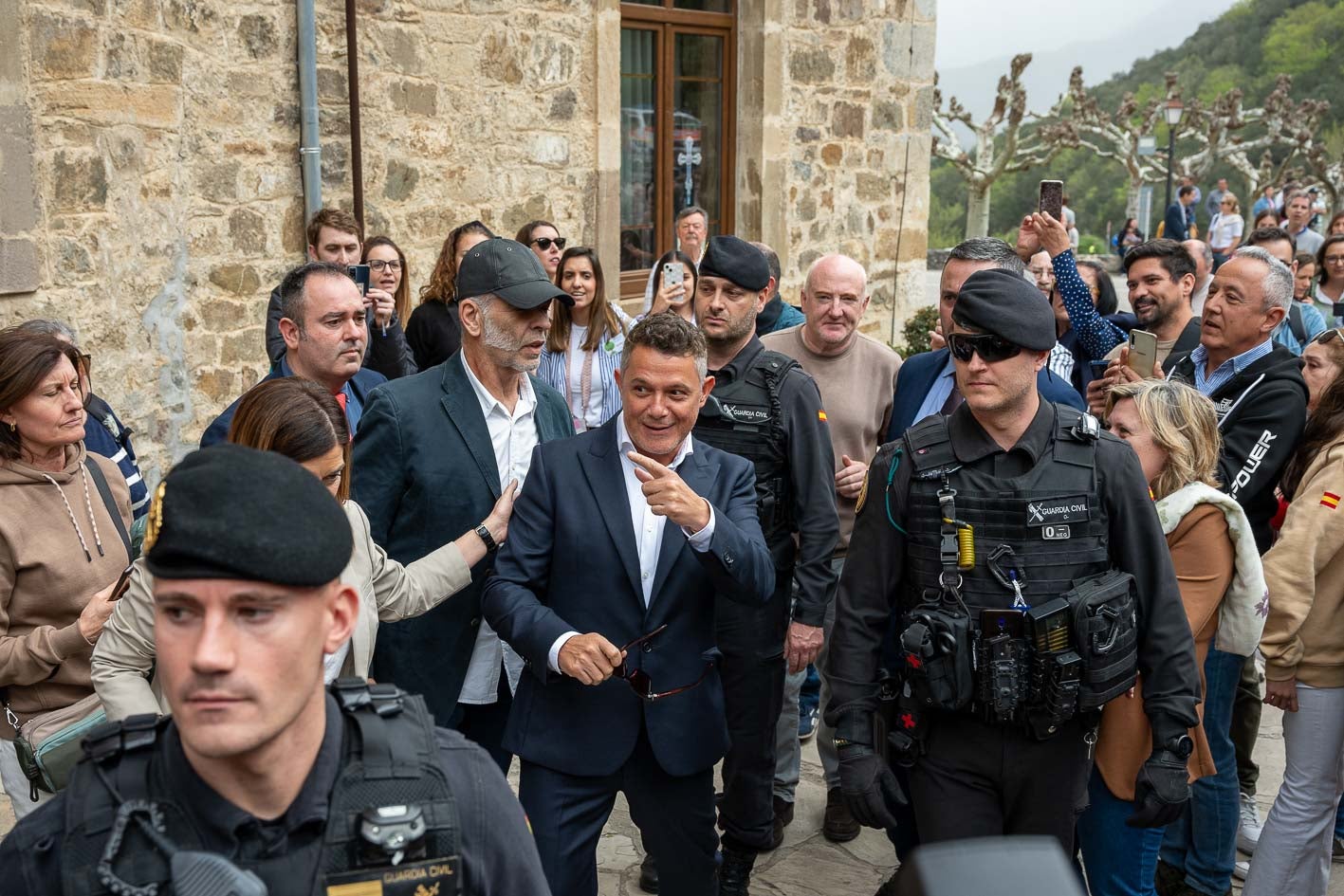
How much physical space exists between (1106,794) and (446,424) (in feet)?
7.03

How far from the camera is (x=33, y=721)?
3.19 m

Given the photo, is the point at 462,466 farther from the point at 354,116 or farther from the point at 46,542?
the point at 354,116

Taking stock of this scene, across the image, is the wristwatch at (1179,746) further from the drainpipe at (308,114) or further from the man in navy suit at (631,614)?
the drainpipe at (308,114)

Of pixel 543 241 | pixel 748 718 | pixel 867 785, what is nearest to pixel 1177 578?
pixel 867 785

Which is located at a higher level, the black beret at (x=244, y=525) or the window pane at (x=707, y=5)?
the window pane at (x=707, y=5)

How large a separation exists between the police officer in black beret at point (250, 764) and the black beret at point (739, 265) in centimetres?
321

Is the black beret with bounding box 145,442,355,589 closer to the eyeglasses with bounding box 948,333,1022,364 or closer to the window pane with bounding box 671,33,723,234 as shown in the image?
the eyeglasses with bounding box 948,333,1022,364

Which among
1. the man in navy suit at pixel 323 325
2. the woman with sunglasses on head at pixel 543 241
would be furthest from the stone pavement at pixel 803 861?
the woman with sunglasses on head at pixel 543 241

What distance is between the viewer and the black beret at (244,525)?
5.64 feet

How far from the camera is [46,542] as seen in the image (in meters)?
3.41

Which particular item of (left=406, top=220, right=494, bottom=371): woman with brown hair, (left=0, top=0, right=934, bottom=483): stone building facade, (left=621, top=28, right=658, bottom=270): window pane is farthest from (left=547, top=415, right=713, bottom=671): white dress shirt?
(left=621, top=28, right=658, bottom=270): window pane

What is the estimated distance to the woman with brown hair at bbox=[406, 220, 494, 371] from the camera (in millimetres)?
6520

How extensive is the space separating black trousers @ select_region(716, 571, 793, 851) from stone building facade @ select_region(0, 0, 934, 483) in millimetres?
3526

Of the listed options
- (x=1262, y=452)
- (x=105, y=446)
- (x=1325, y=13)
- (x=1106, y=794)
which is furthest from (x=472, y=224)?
(x=1325, y=13)
